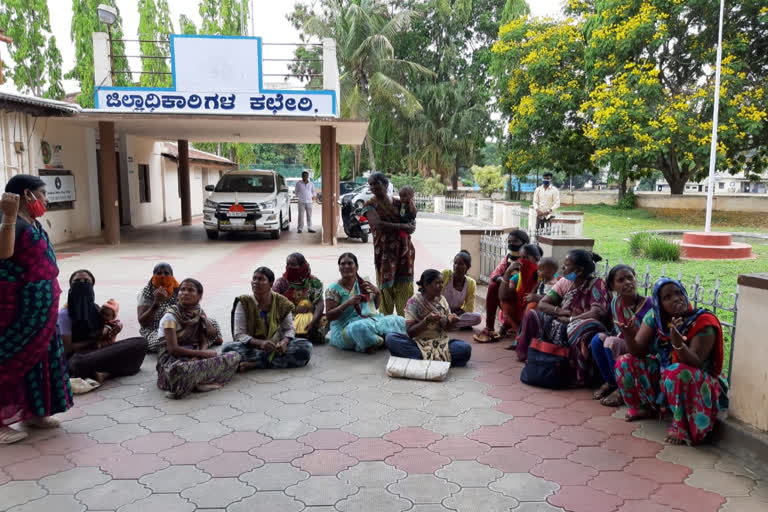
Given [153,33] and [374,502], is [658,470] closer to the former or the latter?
[374,502]

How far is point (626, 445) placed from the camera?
3.57 meters

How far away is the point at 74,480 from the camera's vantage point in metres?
3.14

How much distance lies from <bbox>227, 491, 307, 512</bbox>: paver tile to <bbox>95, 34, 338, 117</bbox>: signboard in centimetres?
1063

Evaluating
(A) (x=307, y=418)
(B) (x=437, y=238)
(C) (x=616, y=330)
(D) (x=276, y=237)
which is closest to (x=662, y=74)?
(B) (x=437, y=238)

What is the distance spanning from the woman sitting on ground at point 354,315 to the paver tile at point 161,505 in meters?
2.59

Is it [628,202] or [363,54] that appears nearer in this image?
[628,202]

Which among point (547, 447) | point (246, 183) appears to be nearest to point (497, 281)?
point (547, 447)

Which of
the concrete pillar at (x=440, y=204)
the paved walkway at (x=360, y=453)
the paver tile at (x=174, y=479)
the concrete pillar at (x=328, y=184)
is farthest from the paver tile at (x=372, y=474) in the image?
the concrete pillar at (x=440, y=204)

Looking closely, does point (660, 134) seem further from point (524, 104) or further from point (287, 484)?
point (287, 484)

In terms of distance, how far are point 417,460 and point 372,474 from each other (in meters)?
0.31

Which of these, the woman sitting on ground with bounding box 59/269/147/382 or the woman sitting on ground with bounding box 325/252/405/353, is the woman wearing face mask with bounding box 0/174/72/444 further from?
the woman sitting on ground with bounding box 325/252/405/353

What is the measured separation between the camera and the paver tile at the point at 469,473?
3.14 m

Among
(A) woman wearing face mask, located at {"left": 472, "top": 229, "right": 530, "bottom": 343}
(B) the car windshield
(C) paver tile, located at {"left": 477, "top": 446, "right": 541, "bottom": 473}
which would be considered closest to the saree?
(C) paver tile, located at {"left": 477, "top": 446, "right": 541, "bottom": 473}

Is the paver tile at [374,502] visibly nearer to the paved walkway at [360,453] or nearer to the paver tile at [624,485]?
the paved walkway at [360,453]
